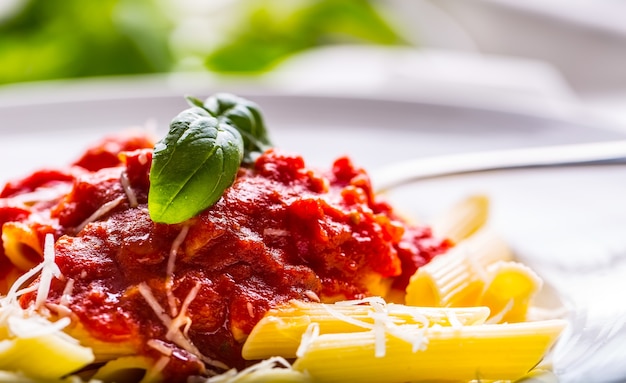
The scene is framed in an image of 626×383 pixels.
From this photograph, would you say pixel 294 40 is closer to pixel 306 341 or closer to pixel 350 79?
pixel 350 79

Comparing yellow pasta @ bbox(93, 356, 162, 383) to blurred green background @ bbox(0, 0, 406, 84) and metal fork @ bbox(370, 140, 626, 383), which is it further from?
blurred green background @ bbox(0, 0, 406, 84)

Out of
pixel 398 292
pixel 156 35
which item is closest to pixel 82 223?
pixel 398 292

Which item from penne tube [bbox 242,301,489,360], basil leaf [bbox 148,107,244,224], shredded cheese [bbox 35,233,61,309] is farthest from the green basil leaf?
shredded cheese [bbox 35,233,61,309]

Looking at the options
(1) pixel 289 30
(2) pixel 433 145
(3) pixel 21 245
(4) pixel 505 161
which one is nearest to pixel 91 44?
(1) pixel 289 30

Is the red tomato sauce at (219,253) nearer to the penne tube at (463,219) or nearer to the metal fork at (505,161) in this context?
the penne tube at (463,219)

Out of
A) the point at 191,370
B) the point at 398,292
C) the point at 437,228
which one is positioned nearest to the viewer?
the point at 191,370

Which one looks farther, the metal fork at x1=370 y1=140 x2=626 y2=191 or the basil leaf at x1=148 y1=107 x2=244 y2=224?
the metal fork at x1=370 y1=140 x2=626 y2=191

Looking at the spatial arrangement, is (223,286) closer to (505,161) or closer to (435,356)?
(435,356)
